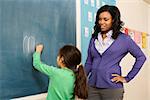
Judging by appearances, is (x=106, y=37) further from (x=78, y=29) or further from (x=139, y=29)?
(x=139, y=29)

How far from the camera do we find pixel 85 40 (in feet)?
9.11

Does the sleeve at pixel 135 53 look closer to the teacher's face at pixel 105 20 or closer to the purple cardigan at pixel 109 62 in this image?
the purple cardigan at pixel 109 62

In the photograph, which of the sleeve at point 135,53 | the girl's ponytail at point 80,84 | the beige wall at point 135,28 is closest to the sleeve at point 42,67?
the girl's ponytail at point 80,84

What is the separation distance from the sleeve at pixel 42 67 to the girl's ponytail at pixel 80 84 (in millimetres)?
168

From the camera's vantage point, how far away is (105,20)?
223cm

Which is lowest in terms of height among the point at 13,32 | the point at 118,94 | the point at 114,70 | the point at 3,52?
the point at 118,94

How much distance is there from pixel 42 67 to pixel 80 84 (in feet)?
0.95

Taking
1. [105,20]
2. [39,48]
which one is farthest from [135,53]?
[39,48]

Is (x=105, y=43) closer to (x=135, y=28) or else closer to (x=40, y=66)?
(x=40, y=66)

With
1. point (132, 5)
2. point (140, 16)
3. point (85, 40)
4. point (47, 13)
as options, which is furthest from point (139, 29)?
point (47, 13)

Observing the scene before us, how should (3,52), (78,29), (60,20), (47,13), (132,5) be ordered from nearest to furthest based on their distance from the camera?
(3,52) → (47,13) → (60,20) → (78,29) → (132,5)

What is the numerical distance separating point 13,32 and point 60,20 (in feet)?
1.88

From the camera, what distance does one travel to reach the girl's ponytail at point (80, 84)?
202 cm

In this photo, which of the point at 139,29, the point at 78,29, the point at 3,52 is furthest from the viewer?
→ the point at 139,29
